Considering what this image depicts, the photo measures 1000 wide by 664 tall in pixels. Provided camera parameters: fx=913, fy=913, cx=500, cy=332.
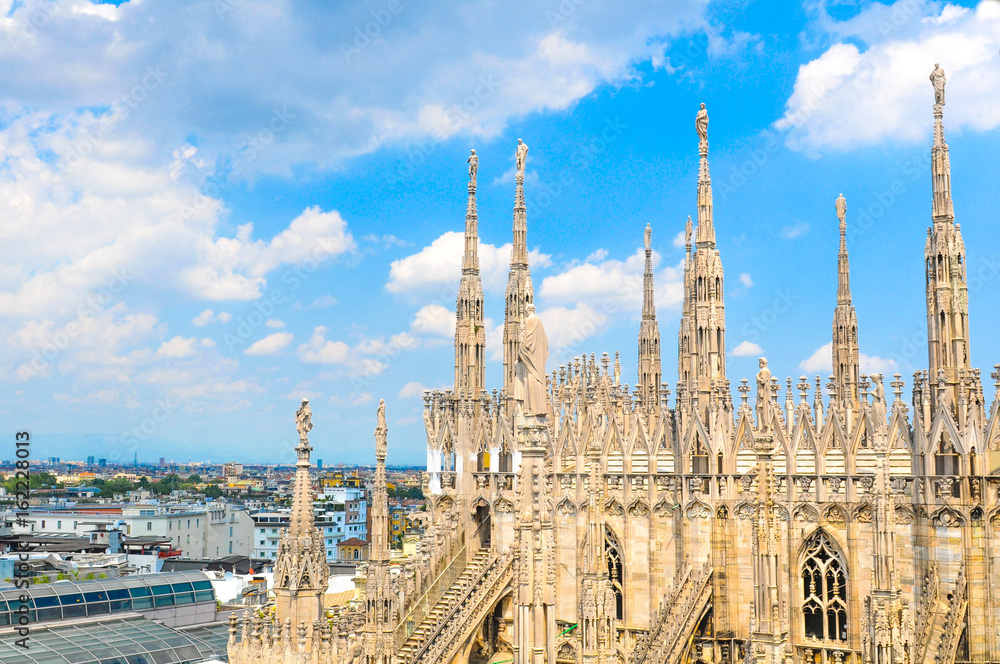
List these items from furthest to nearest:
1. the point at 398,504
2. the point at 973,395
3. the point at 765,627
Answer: the point at 398,504, the point at 973,395, the point at 765,627

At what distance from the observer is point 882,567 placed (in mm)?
19234

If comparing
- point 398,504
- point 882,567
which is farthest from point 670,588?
point 398,504

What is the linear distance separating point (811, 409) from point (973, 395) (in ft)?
13.8

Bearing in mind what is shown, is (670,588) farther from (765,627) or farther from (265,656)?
(265,656)

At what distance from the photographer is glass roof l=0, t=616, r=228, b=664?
28953 millimetres

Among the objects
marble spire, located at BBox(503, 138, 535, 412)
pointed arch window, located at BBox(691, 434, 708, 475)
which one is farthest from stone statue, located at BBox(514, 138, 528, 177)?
pointed arch window, located at BBox(691, 434, 708, 475)

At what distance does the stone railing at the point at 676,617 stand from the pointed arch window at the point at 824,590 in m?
2.69

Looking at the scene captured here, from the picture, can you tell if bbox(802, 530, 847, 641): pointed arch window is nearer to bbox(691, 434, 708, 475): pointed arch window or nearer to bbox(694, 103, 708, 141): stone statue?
bbox(691, 434, 708, 475): pointed arch window

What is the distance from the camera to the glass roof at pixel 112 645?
95.0 feet

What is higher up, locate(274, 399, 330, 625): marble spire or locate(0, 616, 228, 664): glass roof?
locate(274, 399, 330, 625): marble spire

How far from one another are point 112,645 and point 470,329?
16.4 meters

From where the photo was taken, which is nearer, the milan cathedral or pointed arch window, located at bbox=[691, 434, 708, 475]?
the milan cathedral

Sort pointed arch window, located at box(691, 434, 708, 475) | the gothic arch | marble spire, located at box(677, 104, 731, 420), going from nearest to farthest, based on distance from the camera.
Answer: the gothic arch
pointed arch window, located at box(691, 434, 708, 475)
marble spire, located at box(677, 104, 731, 420)

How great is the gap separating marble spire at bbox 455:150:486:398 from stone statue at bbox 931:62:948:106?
52.3 feet
